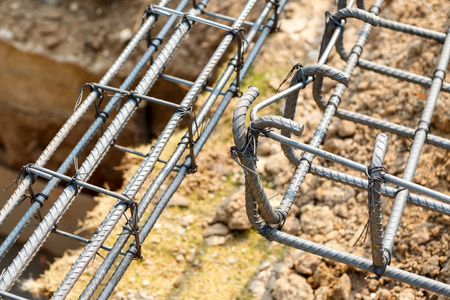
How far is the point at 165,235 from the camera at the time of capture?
11.8ft

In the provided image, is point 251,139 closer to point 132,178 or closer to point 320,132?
point 132,178

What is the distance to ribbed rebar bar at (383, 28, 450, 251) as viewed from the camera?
236 centimetres

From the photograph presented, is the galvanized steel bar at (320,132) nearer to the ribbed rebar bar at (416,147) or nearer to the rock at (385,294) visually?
the ribbed rebar bar at (416,147)

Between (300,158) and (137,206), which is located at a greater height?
(300,158)

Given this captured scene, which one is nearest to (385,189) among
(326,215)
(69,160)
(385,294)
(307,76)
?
(307,76)

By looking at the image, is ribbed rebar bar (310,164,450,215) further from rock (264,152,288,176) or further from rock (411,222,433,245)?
rock (264,152,288,176)

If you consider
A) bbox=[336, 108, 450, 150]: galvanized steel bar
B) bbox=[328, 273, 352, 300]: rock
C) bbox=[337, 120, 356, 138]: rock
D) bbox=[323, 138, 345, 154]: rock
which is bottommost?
bbox=[328, 273, 352, 300]: rock

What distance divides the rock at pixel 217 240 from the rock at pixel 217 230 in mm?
22

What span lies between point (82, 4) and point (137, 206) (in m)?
4.97

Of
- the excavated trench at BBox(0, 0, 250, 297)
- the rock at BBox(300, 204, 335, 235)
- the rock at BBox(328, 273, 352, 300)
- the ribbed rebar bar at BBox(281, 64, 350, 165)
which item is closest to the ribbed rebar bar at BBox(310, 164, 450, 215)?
the ribbed rebar bar at BBox(281, 64, 350, 165)

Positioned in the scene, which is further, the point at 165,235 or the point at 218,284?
the point at 165,235

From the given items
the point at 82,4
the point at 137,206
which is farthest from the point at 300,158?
the point at 82,4

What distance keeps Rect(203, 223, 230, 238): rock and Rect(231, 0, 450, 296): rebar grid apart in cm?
106

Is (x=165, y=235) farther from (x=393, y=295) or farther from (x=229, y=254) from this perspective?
(x=393, y=295)
